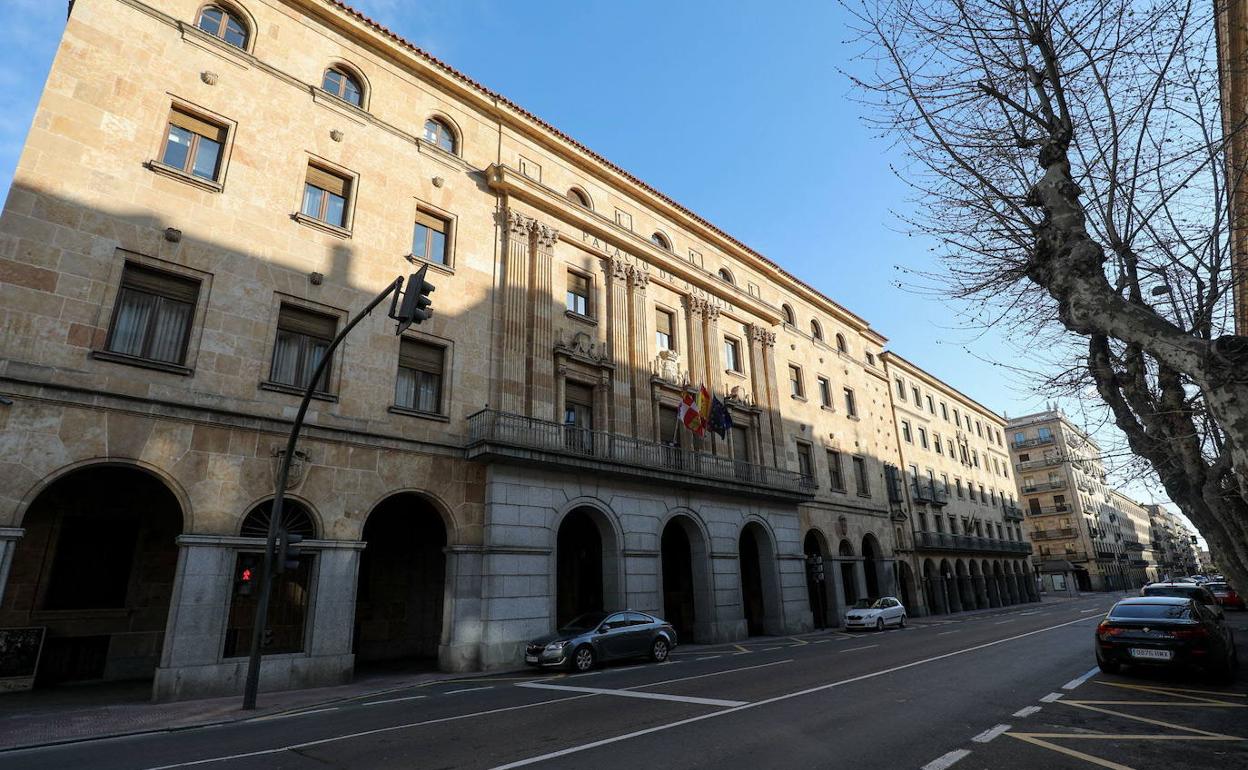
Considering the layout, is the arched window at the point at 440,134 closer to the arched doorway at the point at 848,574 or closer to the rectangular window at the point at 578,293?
the rectangular window at the point at 578,293

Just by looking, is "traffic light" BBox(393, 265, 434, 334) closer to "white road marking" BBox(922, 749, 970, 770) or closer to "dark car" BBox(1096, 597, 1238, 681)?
"white road marking" BBox(922, 749, 970, 770)

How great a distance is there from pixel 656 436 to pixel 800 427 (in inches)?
427

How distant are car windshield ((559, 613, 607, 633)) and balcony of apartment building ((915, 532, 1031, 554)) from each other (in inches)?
1045

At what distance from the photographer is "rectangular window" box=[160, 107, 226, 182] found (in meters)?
13.9

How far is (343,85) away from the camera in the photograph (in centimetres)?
1762

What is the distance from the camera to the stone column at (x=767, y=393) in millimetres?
26688

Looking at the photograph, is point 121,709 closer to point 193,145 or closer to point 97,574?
point 97,574

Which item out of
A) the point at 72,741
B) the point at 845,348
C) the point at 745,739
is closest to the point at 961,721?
the point at 745,739

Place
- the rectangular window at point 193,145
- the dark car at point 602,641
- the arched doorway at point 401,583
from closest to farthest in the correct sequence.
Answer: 1. the rectangular window at point 193,145
2. the dark car at point 602,641
3. the arched doorway at point 401,583

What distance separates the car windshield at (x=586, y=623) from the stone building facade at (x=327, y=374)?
134cm

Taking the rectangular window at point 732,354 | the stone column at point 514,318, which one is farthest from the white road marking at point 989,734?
the rectangular window at point 732,354

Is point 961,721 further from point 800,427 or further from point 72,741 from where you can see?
point 800,427

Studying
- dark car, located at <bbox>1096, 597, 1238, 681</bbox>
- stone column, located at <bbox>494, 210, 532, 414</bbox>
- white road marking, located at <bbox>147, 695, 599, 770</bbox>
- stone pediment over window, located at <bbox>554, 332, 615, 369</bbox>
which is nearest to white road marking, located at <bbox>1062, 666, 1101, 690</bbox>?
dark car, located at <bbox>1096, 597, 1238, 681</bbox>

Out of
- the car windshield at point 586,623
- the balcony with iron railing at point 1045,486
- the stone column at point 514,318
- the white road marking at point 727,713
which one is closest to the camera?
the white road marking at point 727,713
